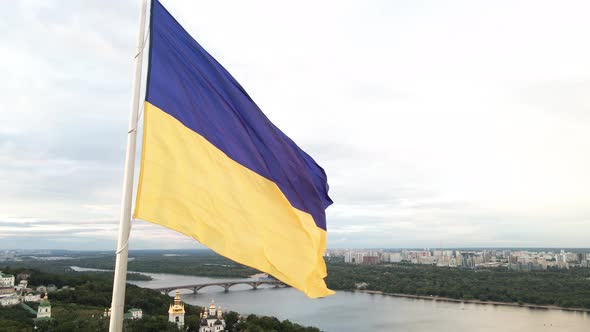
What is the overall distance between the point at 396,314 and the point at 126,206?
18928 mm

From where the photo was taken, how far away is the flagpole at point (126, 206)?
128cm

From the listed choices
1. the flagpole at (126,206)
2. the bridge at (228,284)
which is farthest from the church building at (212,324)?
the bridge at (228,284)

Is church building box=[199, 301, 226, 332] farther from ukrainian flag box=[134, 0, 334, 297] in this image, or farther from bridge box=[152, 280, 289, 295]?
bridge box=[152, 280, 289, 295]

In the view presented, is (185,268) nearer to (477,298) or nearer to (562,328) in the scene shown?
(477,298)

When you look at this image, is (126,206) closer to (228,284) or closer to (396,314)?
(396,314)

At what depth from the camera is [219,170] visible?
5.21ft

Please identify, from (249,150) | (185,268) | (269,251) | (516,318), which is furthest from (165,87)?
(185,268)

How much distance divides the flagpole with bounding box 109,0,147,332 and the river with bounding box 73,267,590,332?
48.3 ft

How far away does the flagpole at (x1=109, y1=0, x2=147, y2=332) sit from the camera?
4.21 ft

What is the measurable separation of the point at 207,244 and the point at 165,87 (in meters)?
0.51

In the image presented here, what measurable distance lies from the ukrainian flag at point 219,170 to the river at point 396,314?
14.3 meters

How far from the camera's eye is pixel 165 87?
148cm

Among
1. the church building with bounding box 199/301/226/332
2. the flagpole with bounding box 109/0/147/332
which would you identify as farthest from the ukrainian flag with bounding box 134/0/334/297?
the church building with bounding box 199/301/226/332

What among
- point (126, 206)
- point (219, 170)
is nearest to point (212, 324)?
point (219, 170)
